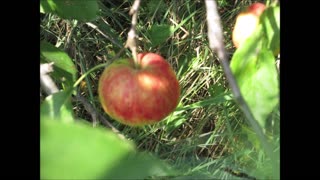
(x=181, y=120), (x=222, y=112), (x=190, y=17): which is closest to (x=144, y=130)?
(x=181, y=120)

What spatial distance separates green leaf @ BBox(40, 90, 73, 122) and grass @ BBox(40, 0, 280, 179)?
55 cm

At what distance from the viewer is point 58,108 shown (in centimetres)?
79

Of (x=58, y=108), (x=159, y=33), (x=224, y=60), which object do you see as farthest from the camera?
(x=159, y=33)

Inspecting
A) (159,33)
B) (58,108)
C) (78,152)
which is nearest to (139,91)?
(58,108)

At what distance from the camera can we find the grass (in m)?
1.38

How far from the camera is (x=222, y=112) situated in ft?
4.70

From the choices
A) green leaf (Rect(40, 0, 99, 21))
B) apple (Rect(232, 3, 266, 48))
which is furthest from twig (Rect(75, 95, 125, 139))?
apple (Rect(232, 3, 266, 48))

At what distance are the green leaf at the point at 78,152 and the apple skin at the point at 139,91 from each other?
0.47 m

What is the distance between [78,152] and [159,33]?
1127 mm

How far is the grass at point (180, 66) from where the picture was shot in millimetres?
1376

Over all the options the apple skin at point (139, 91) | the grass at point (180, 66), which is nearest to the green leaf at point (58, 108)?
the apple skin at point (139, 91)

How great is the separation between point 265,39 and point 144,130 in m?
0.70

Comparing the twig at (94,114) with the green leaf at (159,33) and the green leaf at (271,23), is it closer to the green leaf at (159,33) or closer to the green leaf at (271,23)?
the green leaf at (159,33)

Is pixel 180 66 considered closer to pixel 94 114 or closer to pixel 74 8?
pixel 94 114
